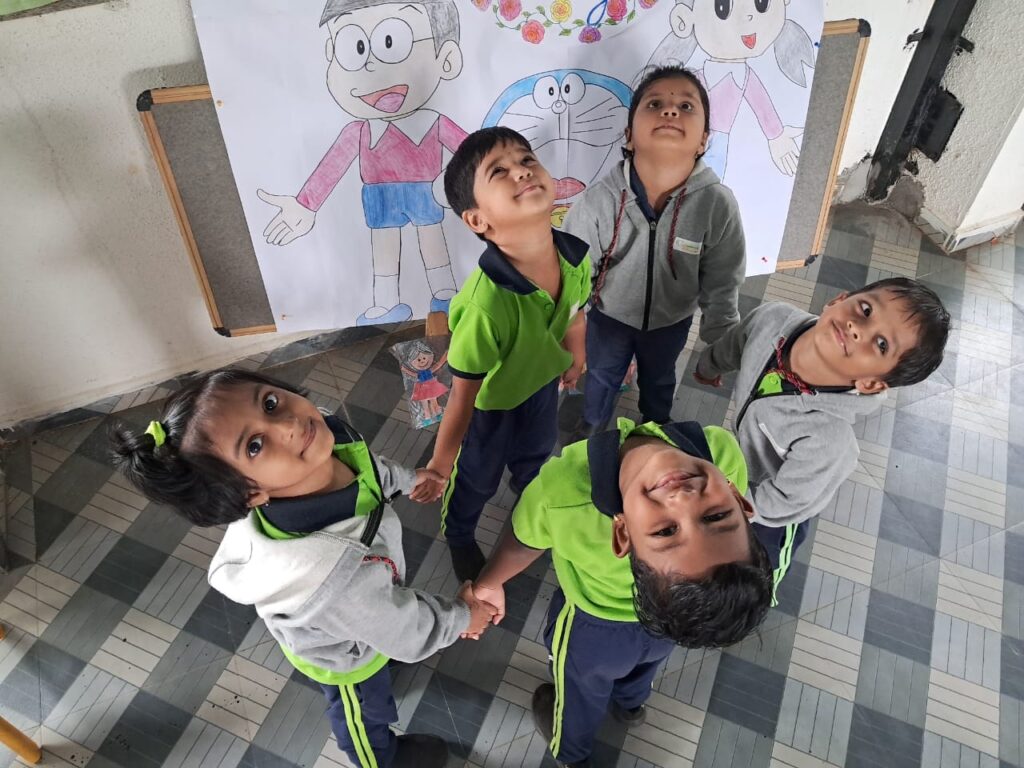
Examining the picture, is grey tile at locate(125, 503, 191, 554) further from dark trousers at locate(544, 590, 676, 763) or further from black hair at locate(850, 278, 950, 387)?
black hair at locate(850, 278, 950, 387)

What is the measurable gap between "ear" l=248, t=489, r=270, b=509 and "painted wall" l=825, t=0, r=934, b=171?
211cm

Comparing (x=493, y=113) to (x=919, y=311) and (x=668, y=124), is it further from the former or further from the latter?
(x=919, y=311)

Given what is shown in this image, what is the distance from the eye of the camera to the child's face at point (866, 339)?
1394mm

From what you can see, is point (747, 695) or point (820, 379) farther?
point (747, 695)

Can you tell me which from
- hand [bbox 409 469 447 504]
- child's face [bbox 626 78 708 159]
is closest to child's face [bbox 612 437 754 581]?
hand [bbox 409 469 447 504]

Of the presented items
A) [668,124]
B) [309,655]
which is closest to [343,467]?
[309,655]

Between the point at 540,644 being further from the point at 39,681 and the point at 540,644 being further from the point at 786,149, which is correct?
Result: the point at 786,149

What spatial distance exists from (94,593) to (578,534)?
153cm

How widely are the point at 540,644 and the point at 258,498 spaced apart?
1.00 meters

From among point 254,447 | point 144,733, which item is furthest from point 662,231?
point 144,733

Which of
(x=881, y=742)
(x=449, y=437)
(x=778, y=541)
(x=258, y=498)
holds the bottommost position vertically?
(x=881, y=742)

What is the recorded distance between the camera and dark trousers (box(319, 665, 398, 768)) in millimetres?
1441

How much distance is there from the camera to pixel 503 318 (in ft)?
5.08

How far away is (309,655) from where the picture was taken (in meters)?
1.31
